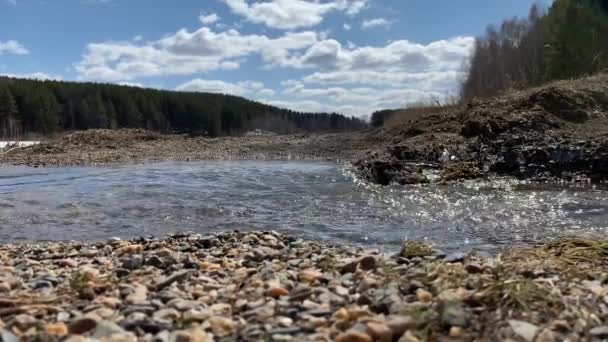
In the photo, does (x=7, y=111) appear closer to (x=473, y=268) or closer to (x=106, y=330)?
(x=106, y=330)

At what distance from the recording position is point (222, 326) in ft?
9.87

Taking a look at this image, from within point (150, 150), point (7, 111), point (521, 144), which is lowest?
point (150, 150)

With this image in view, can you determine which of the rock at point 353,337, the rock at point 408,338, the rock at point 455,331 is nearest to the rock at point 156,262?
the rock at point 353,337

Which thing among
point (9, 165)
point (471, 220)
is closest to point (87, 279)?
point (471, 220)

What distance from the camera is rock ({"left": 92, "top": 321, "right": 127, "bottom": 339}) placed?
2.88 meters

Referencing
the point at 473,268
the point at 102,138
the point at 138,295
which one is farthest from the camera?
the point at 102,138

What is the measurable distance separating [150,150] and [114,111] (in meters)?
60.7

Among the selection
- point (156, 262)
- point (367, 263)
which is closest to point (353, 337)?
point (367, 263)

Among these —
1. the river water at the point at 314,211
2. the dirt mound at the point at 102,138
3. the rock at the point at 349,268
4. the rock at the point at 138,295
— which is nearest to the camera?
the rock at the point at 138,295

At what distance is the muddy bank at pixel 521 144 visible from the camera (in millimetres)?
12406

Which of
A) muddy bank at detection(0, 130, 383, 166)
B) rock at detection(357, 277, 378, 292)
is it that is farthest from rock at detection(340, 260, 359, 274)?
muddy bank at detection(0, 130, 383, 166)

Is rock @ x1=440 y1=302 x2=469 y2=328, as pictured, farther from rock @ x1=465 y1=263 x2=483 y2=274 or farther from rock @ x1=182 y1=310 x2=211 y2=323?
rock @ x1=182 y1=310 x2=211 y2=323

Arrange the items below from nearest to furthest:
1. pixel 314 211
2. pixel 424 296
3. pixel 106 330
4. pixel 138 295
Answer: pixel 106 330 < pixel 424 296 < pixel 138 295 < pixel 314 211

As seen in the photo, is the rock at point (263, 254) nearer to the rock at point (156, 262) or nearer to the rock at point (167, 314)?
the rock at point (156, 262)
